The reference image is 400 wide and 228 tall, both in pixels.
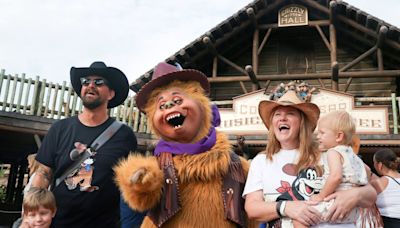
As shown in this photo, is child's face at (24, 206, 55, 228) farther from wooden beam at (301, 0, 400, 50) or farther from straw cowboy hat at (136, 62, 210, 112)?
wooden beam at (301, 0, 400, 50)

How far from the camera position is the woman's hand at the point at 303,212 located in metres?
1.87

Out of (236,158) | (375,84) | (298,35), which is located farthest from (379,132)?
(236,158)

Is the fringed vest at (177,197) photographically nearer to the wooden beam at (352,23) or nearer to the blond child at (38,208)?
the blond child at (38,208)

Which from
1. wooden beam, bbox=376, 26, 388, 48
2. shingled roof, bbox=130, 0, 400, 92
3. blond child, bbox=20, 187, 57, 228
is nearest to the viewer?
blond child, bbox=20, 187, 57, 228

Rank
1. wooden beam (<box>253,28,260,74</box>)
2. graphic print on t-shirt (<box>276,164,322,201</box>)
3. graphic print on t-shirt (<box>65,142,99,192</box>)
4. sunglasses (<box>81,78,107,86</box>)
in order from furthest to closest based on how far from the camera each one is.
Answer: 1. wooden beam (<box>253,28,260,74</box>)
2. sunglasses (<box>81,78,107,86</box>)
3. graphic print on t-shirt (<box>65,142,99,192</box>)
4. graphic print on t-shirt (<box>276,164,322,201</box>)

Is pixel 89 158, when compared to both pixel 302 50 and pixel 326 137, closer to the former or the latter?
pixel 326 137

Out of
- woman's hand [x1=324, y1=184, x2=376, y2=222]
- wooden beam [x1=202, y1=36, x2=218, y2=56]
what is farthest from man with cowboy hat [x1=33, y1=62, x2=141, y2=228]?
wooden beam [x1=202, y1=36, x2=218, y2=56]

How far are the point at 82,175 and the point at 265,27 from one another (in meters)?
7.73

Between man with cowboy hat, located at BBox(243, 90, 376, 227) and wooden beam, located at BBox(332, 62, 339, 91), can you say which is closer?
man with cowboy hat, located at BBox(243, 90, 376, 227)

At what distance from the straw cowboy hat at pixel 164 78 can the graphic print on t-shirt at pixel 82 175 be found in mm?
473

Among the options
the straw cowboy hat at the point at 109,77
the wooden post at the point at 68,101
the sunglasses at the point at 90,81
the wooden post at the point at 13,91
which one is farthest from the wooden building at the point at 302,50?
the sunglasses at the point at 90,81

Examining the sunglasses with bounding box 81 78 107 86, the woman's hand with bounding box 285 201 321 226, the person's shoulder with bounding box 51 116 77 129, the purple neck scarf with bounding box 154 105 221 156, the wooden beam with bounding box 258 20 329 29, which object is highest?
the wooden beam with bounding box 258 20 329 29

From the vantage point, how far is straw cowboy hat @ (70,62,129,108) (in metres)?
2.79

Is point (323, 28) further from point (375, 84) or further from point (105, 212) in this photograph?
point (105, 212)
